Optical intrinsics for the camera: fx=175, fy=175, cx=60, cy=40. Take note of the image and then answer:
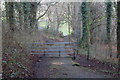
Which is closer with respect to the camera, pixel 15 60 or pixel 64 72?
pixel 15 60

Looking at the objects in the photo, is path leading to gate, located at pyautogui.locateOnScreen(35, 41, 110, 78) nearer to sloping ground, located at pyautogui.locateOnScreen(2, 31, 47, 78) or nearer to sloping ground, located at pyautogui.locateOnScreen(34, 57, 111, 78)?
sloping ground, located at pyautogui.locateOnScreen(34, 57, 111, 78)

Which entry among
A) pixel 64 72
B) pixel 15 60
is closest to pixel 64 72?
pixel 64 72

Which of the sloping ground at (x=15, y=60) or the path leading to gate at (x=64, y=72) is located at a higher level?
the sloping ground at (x=15, y=60)

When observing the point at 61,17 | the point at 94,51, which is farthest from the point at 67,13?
the point at 94,51

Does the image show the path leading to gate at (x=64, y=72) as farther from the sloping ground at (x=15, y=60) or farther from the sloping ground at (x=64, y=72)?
the sloping ground at (x=15, y=60)

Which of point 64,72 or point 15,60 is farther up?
point 15,60

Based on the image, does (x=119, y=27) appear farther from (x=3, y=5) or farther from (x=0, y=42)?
(x=3, y=5)

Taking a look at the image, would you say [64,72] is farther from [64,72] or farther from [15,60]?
[15,60]

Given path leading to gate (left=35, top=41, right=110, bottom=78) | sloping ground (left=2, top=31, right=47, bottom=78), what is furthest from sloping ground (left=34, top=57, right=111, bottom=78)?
Result: sloping ground (left=2, top=31, right=47, bottom=78)

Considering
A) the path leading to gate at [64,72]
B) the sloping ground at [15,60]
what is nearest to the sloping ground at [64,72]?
the path leading to gate at [64,72]

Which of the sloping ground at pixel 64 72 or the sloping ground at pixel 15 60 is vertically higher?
the sloping ground at pixel 15 60

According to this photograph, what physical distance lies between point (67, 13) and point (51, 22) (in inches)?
179

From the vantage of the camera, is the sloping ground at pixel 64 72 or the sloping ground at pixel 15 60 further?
the sloping ground at pixel 64 72

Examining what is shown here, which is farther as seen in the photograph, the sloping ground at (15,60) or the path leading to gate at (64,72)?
the path leading to gate at (64,72)
